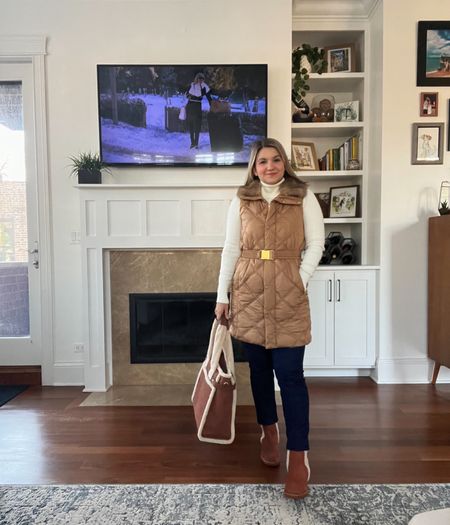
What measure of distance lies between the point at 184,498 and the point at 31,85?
2.95 metres

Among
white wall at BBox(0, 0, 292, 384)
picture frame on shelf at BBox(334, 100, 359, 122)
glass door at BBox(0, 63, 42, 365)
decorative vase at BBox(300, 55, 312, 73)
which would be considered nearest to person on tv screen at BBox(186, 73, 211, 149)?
white wall at BBox(0, 0, 292, 384)

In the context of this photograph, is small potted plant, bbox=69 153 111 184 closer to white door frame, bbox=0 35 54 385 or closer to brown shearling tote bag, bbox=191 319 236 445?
white door frame, bbox=0 35 54 385

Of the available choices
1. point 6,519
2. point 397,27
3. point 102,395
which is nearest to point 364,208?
point 397,27

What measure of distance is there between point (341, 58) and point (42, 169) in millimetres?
2475

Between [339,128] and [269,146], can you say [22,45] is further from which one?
[339,128]

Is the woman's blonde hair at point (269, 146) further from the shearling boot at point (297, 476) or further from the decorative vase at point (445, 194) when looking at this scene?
the decorative vase at point (445, 194)

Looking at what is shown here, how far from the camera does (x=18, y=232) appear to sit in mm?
3104

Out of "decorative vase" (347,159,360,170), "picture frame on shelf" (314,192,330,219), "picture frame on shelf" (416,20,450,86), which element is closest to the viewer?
"picture frame on shelf" (416,20,450,86)

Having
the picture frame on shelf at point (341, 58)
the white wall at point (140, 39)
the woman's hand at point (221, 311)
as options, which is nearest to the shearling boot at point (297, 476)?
the woman's hand at point (221, 311)

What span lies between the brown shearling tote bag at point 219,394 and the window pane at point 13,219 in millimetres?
1960

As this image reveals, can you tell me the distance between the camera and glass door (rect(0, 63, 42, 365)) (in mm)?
3051

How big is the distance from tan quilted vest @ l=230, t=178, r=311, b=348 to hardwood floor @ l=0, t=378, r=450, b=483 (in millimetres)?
683

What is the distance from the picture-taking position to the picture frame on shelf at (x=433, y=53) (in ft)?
9.44

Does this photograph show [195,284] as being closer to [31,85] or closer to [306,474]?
Result: [306,474]
